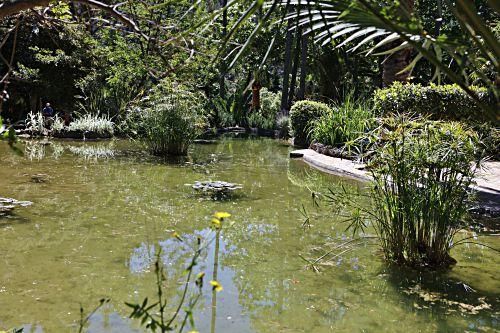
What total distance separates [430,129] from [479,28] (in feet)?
11.9

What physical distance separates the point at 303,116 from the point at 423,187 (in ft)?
37.3

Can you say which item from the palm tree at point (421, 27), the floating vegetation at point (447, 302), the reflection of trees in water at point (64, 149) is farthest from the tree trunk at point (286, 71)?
the palm tree at point (421, 27)

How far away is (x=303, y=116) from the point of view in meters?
16.2

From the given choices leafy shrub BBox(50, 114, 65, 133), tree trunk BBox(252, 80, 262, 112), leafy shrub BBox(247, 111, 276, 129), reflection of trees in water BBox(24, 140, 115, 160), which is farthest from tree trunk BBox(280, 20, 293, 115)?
leafy shrub BBox(50, 114, 65, 133)

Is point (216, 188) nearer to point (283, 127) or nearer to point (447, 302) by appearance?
point (447, 302)

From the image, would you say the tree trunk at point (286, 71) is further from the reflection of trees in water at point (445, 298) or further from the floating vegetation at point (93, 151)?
the reflection of trees in water at point (445, 298)

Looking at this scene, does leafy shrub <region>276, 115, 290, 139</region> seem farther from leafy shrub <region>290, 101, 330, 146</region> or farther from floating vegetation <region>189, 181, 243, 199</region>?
floating vegetation <region>189, 181, 243, 199</region>

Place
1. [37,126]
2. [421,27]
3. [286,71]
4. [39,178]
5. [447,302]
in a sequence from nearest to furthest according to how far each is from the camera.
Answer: [421,27], [447,302], [39,178], [37,126], [286,71]

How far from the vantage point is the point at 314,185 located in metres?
9.75

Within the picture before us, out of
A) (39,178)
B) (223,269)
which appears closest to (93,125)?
(39,178)

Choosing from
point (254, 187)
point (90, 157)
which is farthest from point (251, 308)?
point (90, 157)

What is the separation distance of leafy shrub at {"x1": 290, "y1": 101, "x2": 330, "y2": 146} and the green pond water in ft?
22.9

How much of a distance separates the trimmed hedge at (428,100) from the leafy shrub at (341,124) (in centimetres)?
111

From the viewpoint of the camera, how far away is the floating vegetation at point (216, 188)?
8523 millimetres
